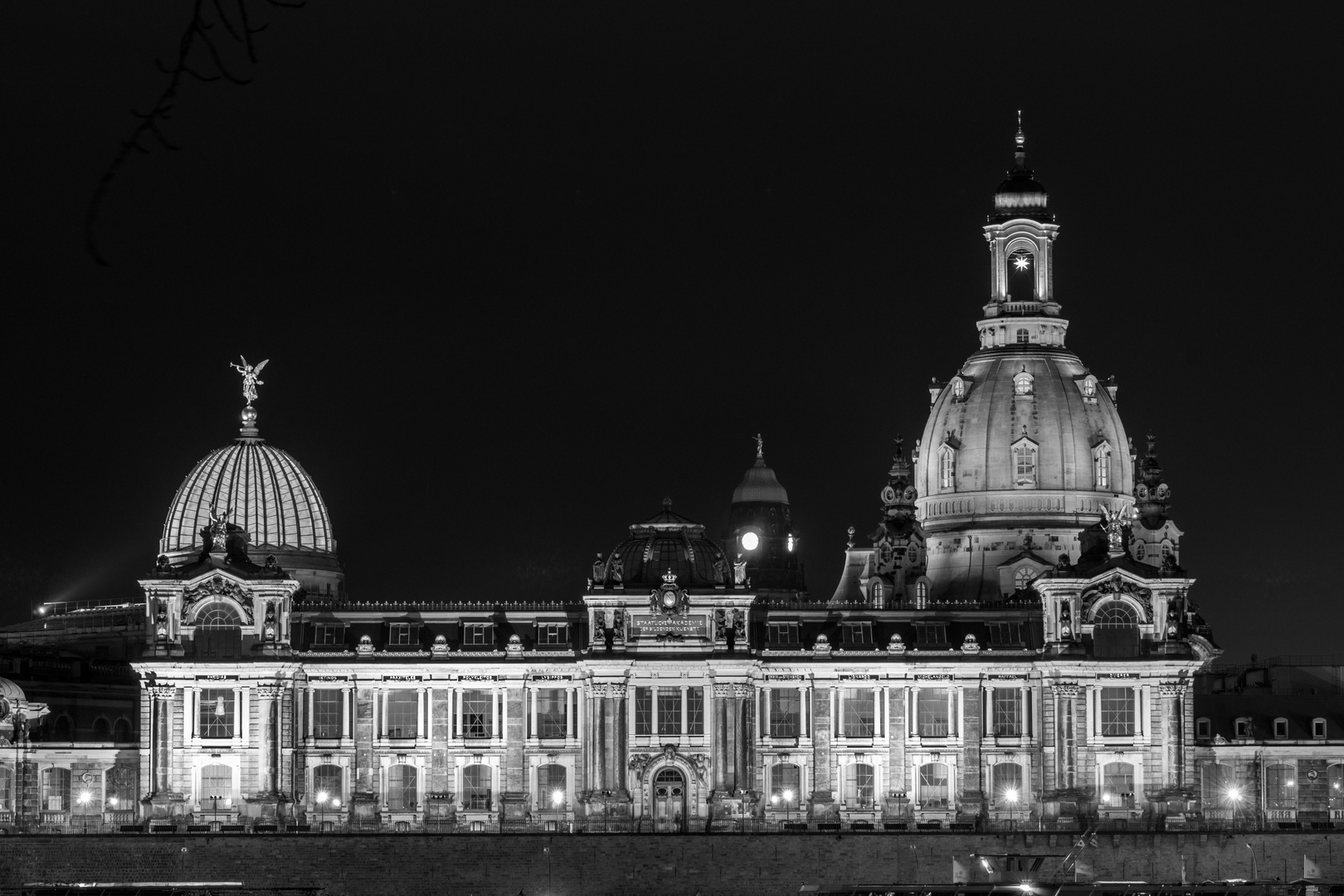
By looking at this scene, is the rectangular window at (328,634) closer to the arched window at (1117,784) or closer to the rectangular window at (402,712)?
the rectangular window at (402,712)

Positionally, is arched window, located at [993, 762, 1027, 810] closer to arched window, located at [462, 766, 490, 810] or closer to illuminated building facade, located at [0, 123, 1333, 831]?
illuminated building facade, located at [0, 123, 1333, 831]

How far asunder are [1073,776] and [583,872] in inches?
1100

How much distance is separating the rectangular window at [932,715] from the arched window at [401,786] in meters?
24.7

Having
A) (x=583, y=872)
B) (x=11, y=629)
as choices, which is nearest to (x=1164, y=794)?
(x=583, y=872)

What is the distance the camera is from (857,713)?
12619 cm

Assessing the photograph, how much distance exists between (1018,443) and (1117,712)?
104 feet

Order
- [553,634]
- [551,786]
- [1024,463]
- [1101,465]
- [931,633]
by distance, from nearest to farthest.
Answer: [551,786], [553,634], [931,633], [1024,463], [1101,465]

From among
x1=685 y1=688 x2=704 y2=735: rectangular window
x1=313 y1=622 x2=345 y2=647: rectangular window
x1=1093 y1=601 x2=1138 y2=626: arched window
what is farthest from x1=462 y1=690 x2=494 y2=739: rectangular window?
x1=1093 y1=601 x2=1138 y2=626: arched window

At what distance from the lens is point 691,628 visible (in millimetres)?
124750

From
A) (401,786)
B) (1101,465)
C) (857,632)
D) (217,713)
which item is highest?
(1101,465)

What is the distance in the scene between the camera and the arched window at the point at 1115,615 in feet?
416

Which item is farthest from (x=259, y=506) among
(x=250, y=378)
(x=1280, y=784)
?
(x=1280, y=784)

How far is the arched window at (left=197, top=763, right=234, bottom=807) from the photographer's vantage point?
123500 mm

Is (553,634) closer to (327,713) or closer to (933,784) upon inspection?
(327,713)
